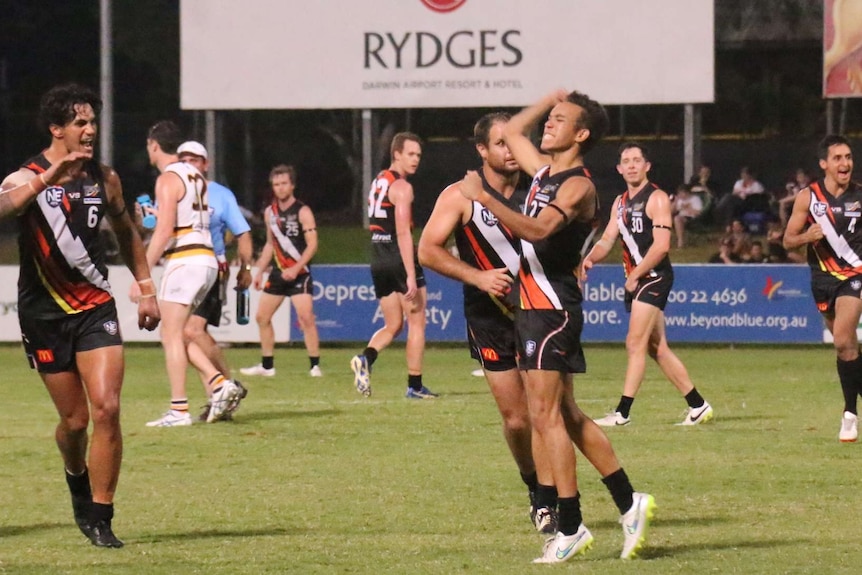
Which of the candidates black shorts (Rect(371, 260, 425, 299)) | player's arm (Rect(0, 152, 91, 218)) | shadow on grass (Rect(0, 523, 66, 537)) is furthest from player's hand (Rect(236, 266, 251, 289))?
player's arm (Rect(0, 152, 91, 218))

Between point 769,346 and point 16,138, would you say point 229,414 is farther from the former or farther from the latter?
point 16,138

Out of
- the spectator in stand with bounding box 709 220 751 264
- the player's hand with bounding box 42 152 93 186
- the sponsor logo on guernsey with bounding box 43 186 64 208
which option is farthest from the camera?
the spectator in stand with bounding box 709 220 751 264

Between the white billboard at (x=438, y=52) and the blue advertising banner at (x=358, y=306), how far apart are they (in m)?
4.19

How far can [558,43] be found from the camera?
24391 millimetres

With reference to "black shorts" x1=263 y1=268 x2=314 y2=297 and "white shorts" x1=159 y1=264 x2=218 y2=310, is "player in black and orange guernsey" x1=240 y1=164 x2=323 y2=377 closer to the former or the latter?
"black shorts" x1=263 y1=268 x2=314 y2=297

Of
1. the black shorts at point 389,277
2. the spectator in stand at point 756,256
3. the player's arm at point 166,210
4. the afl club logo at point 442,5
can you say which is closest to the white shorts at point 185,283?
the player's arm at point 166,210

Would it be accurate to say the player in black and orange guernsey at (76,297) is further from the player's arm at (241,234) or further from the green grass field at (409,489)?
the player's arm at (241,234)

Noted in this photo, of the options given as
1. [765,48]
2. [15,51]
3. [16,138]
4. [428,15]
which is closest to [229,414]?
[428,15]

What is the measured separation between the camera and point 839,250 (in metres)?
11.5

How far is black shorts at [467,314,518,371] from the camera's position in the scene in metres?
8.09

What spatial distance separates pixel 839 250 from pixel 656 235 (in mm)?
1269

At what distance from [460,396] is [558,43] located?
10.6 meters

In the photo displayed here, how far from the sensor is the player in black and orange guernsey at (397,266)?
14367 mm

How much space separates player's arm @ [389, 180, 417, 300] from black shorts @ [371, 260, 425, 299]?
0.60m
